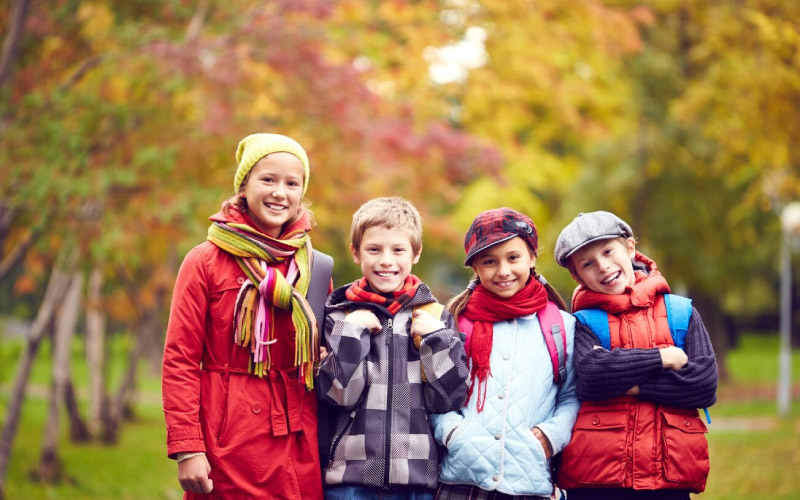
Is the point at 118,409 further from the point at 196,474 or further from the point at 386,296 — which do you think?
the point at 386,296

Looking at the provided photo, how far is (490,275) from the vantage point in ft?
10.7

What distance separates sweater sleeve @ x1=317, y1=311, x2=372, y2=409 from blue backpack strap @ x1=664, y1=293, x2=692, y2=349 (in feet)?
3.67

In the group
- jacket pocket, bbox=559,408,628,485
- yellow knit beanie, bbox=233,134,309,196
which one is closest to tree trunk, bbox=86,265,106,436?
yellow knit beanie, bbox=233,134,309,196

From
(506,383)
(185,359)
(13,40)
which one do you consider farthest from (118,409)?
(506,383)

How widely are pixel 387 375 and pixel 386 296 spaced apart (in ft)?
0.95

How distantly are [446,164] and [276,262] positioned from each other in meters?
6.46

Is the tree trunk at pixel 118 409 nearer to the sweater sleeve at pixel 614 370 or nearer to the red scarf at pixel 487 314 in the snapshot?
the red scarf at pixel 487 314

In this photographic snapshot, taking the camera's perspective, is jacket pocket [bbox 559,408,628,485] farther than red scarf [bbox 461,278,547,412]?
No

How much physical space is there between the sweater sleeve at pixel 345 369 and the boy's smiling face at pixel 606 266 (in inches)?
34.5

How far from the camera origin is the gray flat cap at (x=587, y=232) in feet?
10.6

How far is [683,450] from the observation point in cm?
308

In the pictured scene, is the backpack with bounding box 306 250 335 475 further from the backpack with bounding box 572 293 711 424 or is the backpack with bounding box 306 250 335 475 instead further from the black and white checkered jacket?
the backpack with bounding box 572 293 711 424

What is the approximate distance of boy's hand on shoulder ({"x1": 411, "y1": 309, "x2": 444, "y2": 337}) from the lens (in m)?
3.07

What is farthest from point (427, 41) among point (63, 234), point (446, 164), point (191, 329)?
point (191, 329)
